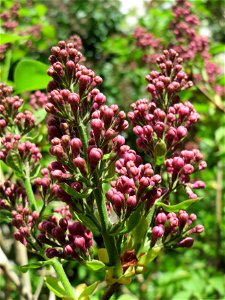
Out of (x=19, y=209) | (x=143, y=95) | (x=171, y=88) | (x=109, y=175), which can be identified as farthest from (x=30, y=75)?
(x=143, y=95)

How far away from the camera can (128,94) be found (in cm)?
852

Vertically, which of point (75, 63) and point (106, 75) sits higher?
point (75, 63)

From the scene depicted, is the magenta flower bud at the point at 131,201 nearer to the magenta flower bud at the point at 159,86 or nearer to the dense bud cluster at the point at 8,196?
the magenta flower bud at the point at 159,86

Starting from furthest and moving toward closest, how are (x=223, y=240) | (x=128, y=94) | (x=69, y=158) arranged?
(x=128, y=94), (x=223, y=240), (x=69, y=158)

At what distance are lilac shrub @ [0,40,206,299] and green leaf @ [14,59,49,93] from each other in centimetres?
90

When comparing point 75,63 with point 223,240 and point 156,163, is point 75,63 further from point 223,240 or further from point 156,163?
point 223,240

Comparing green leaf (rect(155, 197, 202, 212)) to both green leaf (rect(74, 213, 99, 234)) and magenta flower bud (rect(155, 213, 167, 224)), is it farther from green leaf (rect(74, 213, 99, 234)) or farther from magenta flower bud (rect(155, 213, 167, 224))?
green leaf (rect(74, 213, 99, 234))

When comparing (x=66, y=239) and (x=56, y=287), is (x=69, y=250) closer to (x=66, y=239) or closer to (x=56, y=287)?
(x=66, y=239)

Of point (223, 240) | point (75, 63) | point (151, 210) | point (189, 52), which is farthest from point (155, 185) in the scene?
point (223, 240)

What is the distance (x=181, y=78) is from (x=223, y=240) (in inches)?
207

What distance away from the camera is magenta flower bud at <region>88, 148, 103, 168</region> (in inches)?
57.0

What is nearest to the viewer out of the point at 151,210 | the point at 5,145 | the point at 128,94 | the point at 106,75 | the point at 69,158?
the point at 69,158

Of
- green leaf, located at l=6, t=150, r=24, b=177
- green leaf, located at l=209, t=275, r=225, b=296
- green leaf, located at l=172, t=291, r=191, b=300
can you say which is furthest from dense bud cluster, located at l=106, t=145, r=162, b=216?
green leaf, located at l=209, t=275, r=225, b=296

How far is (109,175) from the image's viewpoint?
1639mm
